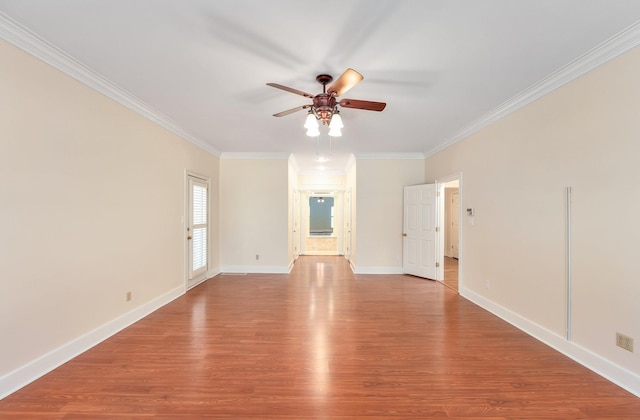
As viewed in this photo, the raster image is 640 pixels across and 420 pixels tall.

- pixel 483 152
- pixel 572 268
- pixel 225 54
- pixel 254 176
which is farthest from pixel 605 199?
pixel 254 176

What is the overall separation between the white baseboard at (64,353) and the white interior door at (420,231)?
4735 mm

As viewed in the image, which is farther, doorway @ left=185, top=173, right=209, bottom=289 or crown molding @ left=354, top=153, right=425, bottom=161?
crown molding @ left=354, top=153, right=425, bottom=161

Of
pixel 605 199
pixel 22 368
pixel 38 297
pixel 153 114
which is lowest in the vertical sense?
pixel 22 368

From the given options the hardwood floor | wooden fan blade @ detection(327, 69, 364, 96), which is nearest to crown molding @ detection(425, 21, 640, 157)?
wooden fan blade @ detection(327, 69, 364, 96)

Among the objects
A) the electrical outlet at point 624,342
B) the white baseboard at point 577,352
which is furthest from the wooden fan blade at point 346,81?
the white baseboard at point 577,352

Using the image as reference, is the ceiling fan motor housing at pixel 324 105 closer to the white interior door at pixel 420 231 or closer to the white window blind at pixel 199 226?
the white window blind at pixel 199 226

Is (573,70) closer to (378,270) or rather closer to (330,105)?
(330,105)

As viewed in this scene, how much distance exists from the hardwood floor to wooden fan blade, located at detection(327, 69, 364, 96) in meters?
2.38

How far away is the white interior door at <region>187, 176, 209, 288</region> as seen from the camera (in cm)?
472

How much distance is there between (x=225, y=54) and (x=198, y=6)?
1.67ft

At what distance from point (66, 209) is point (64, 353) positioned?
4.16 feet

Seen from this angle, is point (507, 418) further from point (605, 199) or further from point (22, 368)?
point (22, 368)

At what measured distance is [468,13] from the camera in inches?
71.4

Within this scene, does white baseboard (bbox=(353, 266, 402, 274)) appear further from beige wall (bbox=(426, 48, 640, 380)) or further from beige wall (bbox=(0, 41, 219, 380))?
beige wall (bbox=(0, 41, 219, 380))
